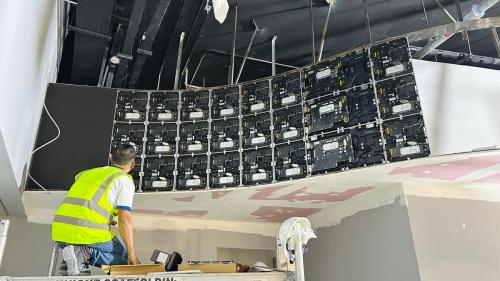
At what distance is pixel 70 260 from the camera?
92.7 inches

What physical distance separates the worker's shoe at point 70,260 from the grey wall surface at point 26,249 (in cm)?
225

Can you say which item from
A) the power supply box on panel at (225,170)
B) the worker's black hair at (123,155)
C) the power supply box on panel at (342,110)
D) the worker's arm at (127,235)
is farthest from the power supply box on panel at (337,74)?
the worker's arm at (127,235)

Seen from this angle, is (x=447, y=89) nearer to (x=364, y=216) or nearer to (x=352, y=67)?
(x=352, y=67)

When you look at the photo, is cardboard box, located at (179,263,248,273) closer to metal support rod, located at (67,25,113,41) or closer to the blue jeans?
the blue jeans

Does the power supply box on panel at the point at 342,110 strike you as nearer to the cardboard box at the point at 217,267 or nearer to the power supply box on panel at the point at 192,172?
the power supply box on panel at the point at 192,172

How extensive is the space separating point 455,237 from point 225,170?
2106 mm

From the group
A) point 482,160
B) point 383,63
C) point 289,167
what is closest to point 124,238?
point 289,167

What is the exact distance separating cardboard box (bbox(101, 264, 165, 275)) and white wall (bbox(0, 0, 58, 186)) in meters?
0.99

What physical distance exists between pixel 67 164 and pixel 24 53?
1381 mm

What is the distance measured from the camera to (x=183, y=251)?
4.96 m

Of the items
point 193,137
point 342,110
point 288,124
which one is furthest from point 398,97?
point 193,137

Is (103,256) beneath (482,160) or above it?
beneath

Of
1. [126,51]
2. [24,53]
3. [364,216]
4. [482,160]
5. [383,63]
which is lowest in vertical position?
[364,216]

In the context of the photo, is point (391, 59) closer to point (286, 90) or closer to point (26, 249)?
point (286, 90)
